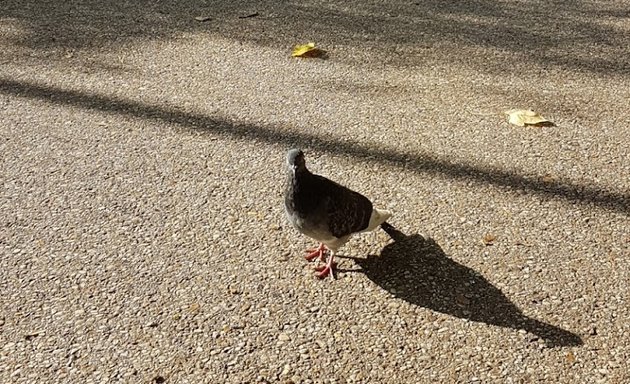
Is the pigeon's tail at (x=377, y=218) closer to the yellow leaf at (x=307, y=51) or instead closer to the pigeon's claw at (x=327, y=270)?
the pigeon's claw at (x=327, y=270)

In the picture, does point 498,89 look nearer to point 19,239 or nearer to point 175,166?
point 175,166

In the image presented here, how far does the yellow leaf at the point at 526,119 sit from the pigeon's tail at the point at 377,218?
1630 millimetres

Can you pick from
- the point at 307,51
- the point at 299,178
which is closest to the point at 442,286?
the point at 299,178

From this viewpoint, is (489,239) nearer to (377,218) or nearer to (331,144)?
(377,218)

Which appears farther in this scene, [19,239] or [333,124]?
[333,124]

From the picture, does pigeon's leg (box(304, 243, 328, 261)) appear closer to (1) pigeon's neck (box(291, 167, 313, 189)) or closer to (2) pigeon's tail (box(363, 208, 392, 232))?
(2) pigeon's tail (box(363, 208, 392, 232))

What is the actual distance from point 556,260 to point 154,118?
2545mm

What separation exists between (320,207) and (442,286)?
0.63 m

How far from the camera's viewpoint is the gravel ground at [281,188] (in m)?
3.09

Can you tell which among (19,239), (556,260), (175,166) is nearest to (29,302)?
(19,239)

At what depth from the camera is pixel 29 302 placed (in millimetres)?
3311

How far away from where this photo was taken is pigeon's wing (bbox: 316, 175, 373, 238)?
3303 mm

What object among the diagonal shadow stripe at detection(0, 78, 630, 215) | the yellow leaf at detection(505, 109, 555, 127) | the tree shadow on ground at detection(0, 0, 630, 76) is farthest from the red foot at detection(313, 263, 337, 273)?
the tree shadow on ground at detection(0, 0, 630, 76)

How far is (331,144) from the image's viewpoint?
467cm
